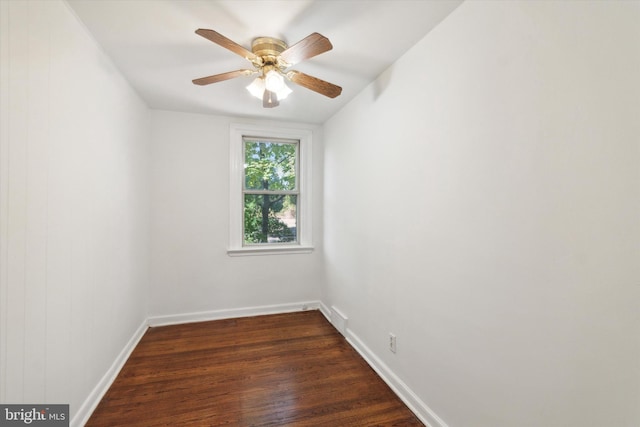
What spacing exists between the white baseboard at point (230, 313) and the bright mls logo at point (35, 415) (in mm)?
1615

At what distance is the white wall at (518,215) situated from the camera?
0.88 m

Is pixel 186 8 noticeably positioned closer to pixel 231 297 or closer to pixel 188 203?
pixel 188 203

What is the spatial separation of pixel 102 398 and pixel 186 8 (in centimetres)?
251

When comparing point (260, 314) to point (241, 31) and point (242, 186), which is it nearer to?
point (242, 186)

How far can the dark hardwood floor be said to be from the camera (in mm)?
1729

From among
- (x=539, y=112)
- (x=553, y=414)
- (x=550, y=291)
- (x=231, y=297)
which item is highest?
(x=539, y=112)

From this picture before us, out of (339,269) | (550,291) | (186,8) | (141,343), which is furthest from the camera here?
(339,269)

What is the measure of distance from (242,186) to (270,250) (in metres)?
0.86

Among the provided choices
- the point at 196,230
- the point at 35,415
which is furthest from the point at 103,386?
the point at 196,230

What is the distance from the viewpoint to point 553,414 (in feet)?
3.44

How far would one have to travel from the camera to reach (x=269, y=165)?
3.49 m

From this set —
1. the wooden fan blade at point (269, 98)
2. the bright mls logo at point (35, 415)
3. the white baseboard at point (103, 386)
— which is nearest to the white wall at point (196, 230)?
the white baseboard at point (103, 386)

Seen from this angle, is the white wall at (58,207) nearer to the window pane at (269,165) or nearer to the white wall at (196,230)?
the white wall at (196,230)

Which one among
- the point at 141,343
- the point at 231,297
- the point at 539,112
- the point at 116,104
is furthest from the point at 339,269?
the point at 116,104
